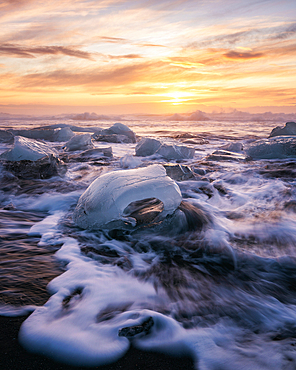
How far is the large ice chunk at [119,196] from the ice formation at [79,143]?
5644 mm

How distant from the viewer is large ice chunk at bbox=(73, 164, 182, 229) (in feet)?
7.52

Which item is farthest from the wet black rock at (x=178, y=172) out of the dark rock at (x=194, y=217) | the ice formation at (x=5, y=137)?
the ice formation at (x=5, y=137)

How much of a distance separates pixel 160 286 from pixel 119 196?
3.16ft

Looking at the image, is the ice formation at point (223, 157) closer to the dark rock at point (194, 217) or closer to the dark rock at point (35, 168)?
the dark rock at point (194, 217)

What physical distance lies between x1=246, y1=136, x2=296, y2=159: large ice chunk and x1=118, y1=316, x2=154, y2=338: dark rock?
6.37 meters

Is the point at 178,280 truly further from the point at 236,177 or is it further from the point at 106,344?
the point at 236,177

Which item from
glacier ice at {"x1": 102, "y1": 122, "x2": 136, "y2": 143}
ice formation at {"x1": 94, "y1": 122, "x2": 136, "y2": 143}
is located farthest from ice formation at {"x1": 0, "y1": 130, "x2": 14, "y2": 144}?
glacier ice at {"x1": 102, "y1": 122, "x2": 136, "y2": 143}

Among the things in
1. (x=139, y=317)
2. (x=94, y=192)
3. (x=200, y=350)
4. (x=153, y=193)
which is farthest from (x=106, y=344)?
(x=94, y=192)

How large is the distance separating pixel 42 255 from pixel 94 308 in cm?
79

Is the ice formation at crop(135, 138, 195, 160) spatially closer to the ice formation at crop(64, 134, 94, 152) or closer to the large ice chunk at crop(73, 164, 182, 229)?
the ice formation at crop(64, 134, 94, 152)

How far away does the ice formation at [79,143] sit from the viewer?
7.84 meters

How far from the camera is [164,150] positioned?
673 cm

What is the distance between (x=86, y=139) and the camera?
7914mm

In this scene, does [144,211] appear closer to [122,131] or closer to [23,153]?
[23,153]
